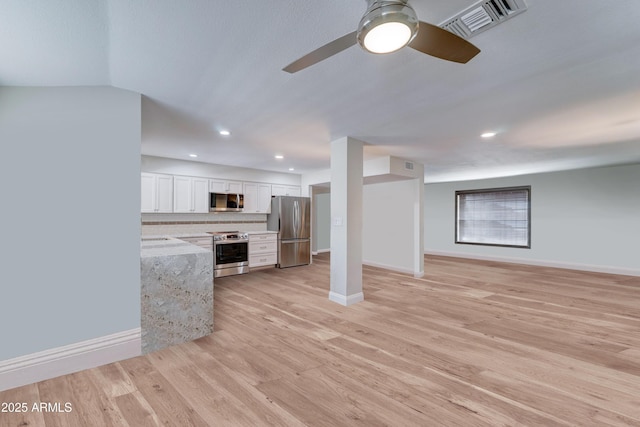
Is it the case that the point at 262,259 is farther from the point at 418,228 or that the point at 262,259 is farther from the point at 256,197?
the point at 418,228

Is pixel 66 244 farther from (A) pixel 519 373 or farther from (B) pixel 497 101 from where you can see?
(B) pixel 497 101

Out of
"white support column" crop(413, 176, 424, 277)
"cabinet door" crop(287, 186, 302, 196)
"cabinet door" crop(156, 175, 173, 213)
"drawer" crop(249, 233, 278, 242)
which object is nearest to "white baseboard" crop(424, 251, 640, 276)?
"white support column" crop(413, 176, 424, 277)

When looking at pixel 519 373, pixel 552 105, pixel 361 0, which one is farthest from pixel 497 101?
pixel 519 373

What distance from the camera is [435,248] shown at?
368 inches

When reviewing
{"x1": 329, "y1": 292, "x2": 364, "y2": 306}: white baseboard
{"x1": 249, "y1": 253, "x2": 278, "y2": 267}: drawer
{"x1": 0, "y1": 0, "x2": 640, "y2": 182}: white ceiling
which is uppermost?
{"x1": 0, "y1": 0, "x2": 640, "y2": 182}: white ceiling

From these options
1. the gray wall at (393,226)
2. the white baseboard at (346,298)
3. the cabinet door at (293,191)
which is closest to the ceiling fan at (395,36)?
the white baseboard at (346,298)

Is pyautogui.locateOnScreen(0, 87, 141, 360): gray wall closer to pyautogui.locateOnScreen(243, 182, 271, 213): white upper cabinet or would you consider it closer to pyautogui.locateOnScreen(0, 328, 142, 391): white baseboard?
pyautogui.locateOnScreen(0, 328, 142, 391): white baseboard

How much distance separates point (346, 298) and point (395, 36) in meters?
3.37

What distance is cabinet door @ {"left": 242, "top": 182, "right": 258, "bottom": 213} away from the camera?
263 inches

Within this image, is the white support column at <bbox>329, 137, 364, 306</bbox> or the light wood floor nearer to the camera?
the light wood floor

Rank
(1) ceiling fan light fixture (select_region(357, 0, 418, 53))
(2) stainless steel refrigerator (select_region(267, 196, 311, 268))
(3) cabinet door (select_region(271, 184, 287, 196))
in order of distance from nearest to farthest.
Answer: (1) ceiling fan light fixture (select_region(357, 0, 418, 53)) < (2) stainless steel refrigerator (select_region(267, 196, 311, 268)) < (3) cabinet door (select_region(271, 184, 287, 196))

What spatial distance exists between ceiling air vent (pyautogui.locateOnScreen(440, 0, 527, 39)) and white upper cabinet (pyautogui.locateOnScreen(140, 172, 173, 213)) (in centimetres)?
539

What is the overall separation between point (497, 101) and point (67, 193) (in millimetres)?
3948

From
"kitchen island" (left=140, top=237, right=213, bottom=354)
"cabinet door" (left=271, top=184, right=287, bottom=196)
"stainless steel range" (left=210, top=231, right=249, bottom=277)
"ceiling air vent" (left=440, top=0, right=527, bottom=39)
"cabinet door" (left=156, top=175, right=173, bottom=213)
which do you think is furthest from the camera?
"cabinet door" (left=271, top=184, right=287, bottom=196)
